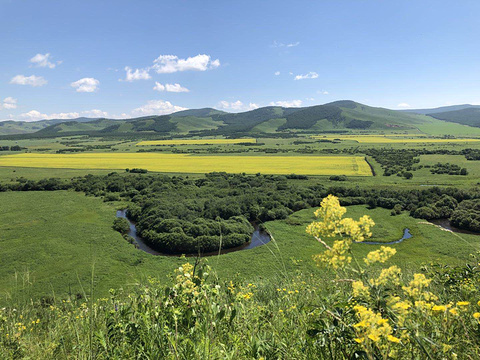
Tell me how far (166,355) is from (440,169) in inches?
3306

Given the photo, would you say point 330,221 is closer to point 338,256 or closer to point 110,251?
point 338,256

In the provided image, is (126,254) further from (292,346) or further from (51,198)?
(51,198)

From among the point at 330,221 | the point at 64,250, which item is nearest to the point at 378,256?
the point at 330,221

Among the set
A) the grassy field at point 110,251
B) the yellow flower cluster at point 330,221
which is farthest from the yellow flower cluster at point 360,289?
the grassy field at point 110,251

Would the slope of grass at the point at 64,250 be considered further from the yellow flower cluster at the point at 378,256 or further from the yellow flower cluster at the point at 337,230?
the yellow flower cluster at the point at 378,256

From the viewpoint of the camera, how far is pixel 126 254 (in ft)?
92.5

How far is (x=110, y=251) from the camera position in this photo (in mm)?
28859

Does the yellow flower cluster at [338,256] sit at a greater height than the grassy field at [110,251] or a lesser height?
greater

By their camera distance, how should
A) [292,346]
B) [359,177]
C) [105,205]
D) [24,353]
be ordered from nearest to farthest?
[292,346], [24,353], [105,205], [359,177]

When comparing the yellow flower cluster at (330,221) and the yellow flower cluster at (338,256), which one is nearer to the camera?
the yellow flower cluster at (338,256)

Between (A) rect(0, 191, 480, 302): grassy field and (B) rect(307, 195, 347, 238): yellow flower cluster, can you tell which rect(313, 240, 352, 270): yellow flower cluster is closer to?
(B) rect(307, 195, 347, 238): yellow flower cluster

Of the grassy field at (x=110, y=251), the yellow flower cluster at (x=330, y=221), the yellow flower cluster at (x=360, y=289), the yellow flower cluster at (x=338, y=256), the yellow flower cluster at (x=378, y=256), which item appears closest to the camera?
the yellow flower cluster at (x=360, y=289)

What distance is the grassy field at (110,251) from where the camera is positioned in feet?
74.1

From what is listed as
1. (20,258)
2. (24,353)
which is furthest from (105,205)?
(24,353)
